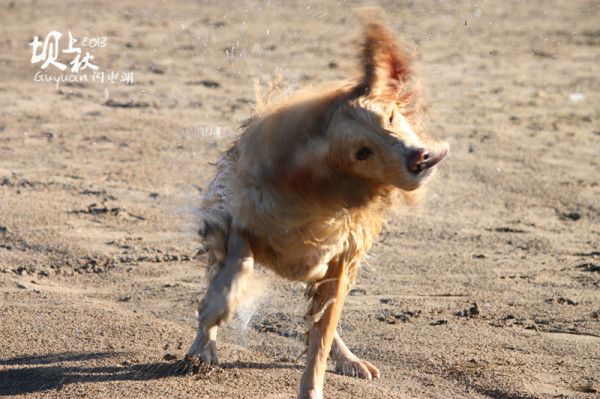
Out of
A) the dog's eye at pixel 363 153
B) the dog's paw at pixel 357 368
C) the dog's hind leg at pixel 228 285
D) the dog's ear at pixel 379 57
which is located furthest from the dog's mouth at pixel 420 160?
the dog's paw at pixel 357 368

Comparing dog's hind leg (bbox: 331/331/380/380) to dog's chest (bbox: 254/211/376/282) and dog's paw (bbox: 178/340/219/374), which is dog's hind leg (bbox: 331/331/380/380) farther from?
dog's chest (bbox: 254/211/376/282)

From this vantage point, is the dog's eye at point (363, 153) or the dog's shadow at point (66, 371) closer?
the dog's eye at point (363, 153)

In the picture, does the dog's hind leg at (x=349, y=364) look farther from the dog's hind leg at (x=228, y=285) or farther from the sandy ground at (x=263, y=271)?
the dog's hind leg at (x=228, y=285)

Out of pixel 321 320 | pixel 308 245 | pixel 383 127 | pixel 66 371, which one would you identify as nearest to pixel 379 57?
pixel 383 127

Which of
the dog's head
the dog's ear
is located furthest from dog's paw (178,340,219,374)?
the dog's ear

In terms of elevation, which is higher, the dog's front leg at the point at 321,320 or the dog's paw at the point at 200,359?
the dog's front leg at the point at 321,320

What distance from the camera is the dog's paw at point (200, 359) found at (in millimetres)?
5988

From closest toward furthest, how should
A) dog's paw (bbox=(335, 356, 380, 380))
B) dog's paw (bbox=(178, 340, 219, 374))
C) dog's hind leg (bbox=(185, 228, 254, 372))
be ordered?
dog's hind leg (bbox=(185, 228, 254, 372))
dog's paw (bbox=(178, 340, 219, 374))
dog's paw (bbox=(335, 356, 380, 380))

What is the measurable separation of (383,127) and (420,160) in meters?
0.21

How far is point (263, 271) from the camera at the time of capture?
726 centimetres

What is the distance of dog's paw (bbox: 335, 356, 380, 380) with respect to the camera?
6156mm

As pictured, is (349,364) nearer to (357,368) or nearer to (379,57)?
(357,368)

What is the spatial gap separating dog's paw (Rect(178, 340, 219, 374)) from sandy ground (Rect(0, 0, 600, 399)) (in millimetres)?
73

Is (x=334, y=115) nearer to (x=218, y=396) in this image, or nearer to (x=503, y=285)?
(x=218, y=396)
